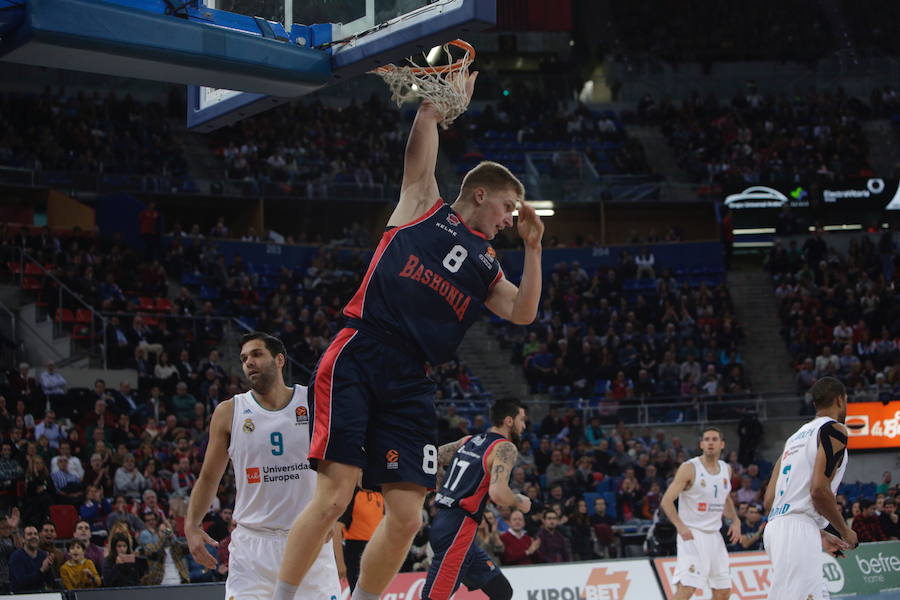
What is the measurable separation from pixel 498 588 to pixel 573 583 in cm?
365

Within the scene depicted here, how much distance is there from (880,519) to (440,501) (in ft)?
36.6

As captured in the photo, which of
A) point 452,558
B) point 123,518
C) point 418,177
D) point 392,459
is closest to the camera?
point 392,459

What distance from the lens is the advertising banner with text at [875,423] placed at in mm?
22203

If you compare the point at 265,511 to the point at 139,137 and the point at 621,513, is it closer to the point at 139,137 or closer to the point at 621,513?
the point at 621,513

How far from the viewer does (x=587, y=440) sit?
2072cm

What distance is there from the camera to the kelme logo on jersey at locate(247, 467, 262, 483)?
6.40m

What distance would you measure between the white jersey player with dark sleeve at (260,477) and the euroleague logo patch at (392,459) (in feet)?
4.71

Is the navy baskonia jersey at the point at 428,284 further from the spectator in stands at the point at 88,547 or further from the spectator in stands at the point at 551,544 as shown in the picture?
the spectator in stands at the point at 551,544

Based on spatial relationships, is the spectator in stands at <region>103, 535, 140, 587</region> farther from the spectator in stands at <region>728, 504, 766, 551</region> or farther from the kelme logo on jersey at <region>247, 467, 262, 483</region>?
the spectator in stands at <region>728, 504, 766, 551</region>

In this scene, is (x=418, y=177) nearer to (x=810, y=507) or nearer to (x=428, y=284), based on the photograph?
(x=428, y=284)

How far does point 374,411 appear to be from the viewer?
509 centimetres

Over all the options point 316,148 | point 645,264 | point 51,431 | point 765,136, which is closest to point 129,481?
point 51,431

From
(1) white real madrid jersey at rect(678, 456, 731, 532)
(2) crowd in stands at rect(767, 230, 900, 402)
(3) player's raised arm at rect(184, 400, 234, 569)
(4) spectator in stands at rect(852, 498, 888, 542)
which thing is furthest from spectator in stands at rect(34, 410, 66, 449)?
(2) crowd in stands at rect(767, 230, 900, 402)

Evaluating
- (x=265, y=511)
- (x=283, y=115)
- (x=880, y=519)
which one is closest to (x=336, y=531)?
(x=265, y=511)
